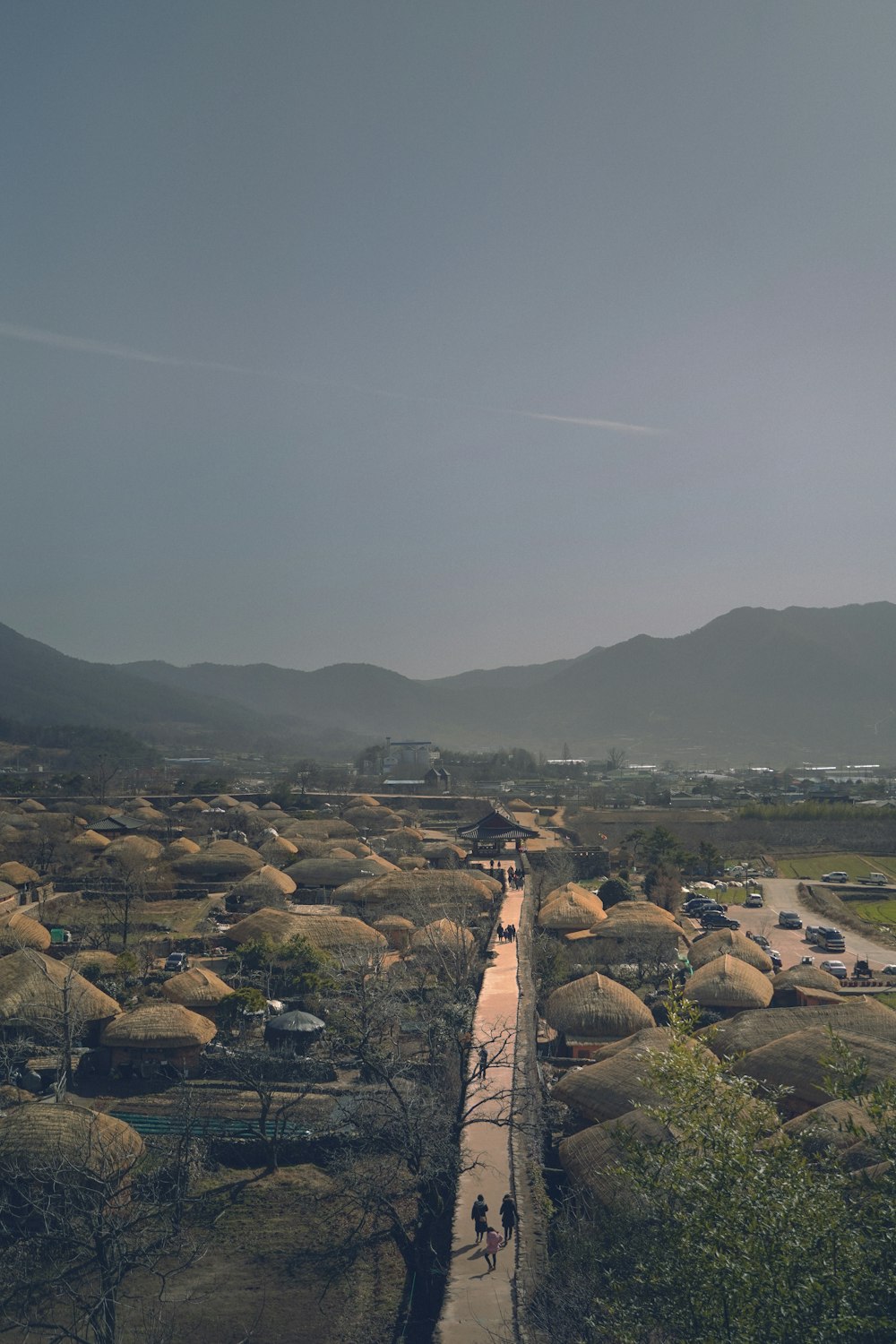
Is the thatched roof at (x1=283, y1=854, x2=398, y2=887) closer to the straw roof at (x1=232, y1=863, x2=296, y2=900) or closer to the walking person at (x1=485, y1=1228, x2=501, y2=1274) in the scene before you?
the straw roof at (x1=232, y1=863, x2=296, y2=900)

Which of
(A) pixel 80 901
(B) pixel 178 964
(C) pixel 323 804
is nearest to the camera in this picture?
(B) pixel 178 964

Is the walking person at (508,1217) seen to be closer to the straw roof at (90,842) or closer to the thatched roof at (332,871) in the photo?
the thatched roof at (332,871)

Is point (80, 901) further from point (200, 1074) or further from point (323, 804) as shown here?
point (323, 804)

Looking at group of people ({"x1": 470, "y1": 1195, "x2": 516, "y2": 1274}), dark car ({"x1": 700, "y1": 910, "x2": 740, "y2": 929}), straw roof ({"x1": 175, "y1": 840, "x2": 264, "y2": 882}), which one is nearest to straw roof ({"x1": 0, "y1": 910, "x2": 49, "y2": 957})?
straw roof ({"x1": 175, "y1": 840, "x2": 264, "y2": 882})

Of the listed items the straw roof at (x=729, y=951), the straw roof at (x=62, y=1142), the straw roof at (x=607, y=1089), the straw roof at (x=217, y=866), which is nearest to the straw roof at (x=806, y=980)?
the straw roof at (x=729, y=951)

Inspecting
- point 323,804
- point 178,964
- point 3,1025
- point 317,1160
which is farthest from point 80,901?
point 323,804

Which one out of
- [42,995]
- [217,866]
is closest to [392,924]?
[42,995]

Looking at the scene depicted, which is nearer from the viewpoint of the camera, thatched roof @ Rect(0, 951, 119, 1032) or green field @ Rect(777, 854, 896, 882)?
thatched roof @ Rect(0, 951, 119, 1032)

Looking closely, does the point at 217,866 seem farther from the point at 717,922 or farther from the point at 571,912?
the point at 717,922
